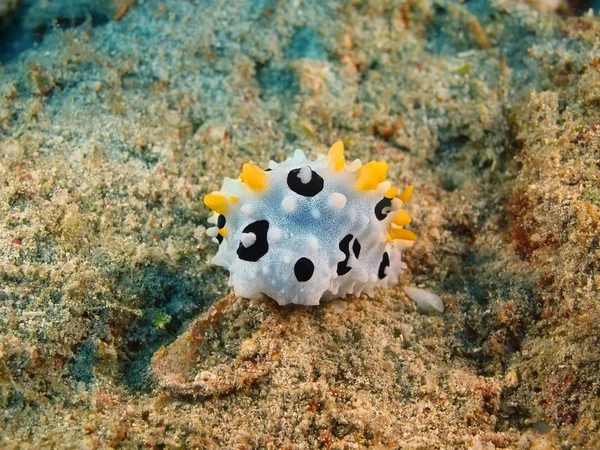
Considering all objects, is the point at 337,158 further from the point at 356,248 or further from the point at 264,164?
the point at 264,164

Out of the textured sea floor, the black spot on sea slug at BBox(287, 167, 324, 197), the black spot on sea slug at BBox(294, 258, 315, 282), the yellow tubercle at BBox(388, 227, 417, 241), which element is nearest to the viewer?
the textured sea floor

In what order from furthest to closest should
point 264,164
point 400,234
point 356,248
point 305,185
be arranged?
point 264,164, point 400,234, point 356,248, point 305,185

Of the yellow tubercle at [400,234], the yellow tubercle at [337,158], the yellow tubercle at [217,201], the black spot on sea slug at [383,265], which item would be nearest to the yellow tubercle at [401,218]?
the yellow tubercle at [400,234]

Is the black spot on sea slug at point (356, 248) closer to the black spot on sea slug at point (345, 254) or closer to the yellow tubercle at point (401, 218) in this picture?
the black spot on sea slug at point (345, 254)

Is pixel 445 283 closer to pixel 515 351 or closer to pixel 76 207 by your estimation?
pixel 515 351

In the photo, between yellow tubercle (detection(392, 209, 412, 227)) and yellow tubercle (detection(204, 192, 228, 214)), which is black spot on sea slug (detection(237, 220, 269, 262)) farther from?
yellow tubercle (detection(392, 209, 412, 227))

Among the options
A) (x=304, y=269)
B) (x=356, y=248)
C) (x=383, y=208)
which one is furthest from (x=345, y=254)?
(x=383, y=208)

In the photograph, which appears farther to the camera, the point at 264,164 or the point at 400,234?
the point at 264,164

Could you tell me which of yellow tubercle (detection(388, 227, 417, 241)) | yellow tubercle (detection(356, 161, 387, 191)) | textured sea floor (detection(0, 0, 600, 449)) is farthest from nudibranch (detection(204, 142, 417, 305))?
textured sea floor (detection(0, 0, 600, 449))

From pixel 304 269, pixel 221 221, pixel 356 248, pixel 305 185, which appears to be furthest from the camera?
pixel 221 221
